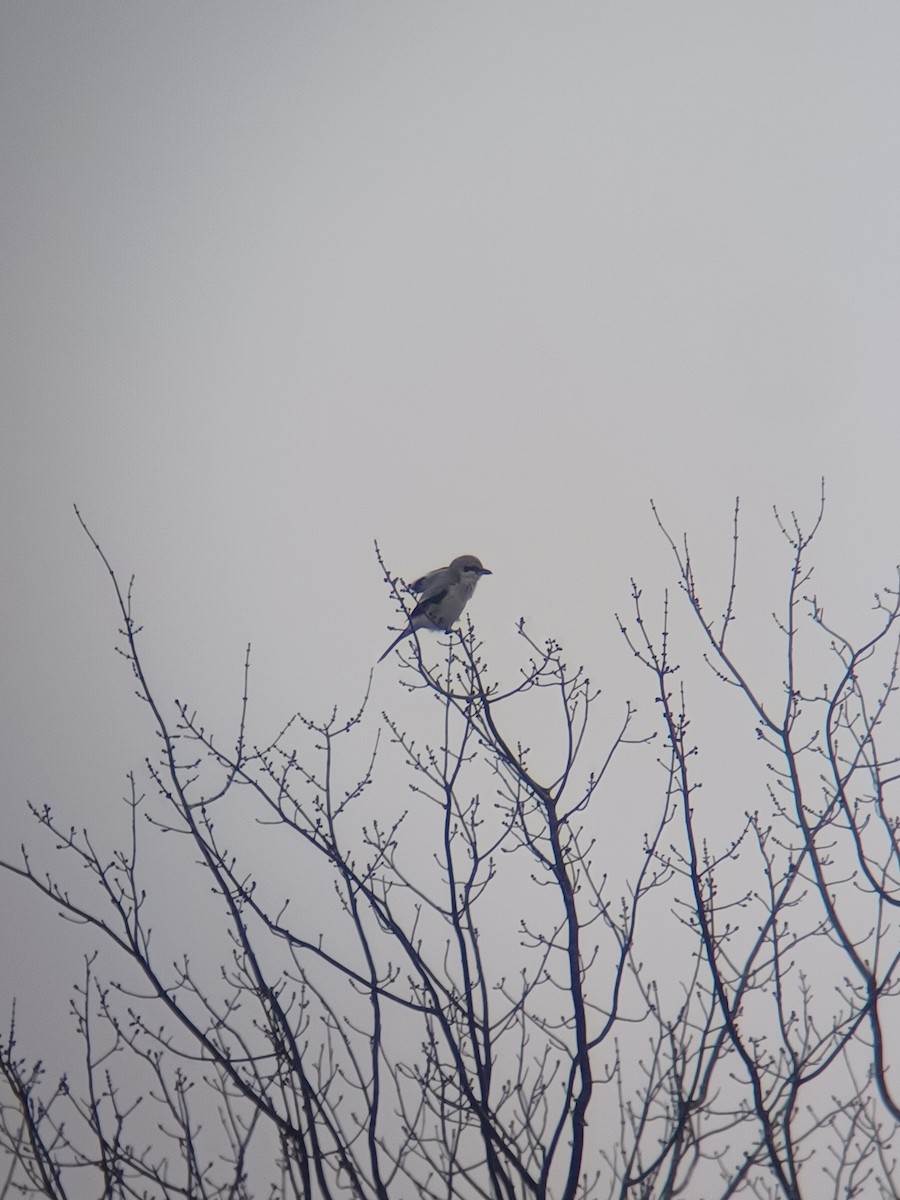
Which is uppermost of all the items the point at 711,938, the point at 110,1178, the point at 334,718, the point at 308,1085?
the point at 334,718

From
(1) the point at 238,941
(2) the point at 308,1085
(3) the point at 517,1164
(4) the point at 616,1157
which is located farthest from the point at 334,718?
(4) the point at 616,1157

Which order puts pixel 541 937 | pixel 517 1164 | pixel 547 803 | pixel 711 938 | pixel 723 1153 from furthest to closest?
pixel 723 1153 < pixel 541 937 < pixel 547 803 < pixel 711 938 < pixel 517 1164

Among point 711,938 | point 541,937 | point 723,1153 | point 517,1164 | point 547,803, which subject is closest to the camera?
point 517,1164

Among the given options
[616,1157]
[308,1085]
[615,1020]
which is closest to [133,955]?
[308,1085]

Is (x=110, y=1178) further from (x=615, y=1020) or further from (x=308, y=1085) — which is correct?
(x=615, y=1020)

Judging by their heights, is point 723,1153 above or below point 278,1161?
above

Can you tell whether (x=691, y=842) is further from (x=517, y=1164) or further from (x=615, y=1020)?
(x=517, y=1164)

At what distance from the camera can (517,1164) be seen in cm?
347

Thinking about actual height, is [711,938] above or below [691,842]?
below

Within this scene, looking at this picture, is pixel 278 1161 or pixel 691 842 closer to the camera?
pixel 691 842

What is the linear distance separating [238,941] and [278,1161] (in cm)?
126

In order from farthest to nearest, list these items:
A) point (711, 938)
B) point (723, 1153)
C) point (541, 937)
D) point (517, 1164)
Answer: point (723, 1153), point (541, 937), point (711, 938), point (517, 1164)

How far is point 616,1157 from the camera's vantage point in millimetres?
5211

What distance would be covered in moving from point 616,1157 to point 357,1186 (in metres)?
2.09
